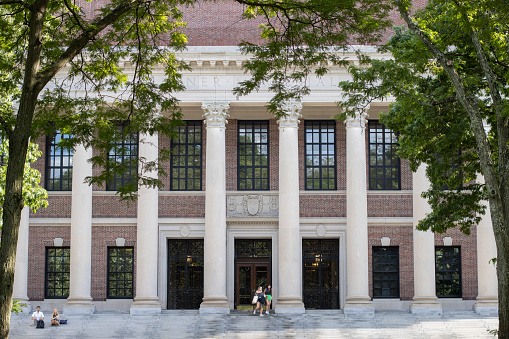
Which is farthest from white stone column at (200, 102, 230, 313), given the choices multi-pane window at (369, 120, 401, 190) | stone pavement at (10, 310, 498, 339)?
multi-pane window at (369, 120, 401, 190)

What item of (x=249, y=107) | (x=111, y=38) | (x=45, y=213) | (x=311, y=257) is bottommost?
(x=311, y=257)

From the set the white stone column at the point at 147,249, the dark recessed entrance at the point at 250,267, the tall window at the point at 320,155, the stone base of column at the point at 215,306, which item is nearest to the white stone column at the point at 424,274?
the tall window at the point at 320,155

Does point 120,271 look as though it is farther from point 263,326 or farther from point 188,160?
point 263,326

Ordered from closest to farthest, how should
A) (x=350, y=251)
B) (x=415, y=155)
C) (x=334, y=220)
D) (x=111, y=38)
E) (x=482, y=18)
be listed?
(x=111, y=38) < (x=482, y=18) < (x=415, y=155) < (x=350, y=251) < (x=334, y=220)

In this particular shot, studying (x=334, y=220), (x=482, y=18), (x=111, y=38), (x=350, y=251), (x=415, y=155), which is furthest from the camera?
(x=334, y=220)

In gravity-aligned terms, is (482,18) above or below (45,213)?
above

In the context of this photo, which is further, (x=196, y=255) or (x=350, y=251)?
(x=196, y=255)

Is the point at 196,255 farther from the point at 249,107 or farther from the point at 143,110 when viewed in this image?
the point at 143,110

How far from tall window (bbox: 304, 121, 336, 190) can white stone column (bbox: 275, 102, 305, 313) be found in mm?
2435

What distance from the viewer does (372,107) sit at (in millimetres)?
35812

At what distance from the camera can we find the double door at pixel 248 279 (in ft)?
118

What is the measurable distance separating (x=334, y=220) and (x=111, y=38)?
23297 millimetres

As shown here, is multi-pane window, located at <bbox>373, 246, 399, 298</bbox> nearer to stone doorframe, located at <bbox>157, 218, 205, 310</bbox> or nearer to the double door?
the double door

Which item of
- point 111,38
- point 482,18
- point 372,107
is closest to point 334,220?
point 372,107
